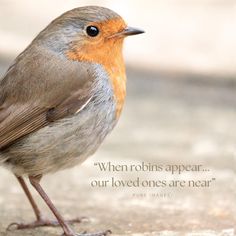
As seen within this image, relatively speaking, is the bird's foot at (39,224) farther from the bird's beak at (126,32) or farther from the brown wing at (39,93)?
the bird's beak at (126,32)

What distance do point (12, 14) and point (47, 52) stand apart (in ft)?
16.7

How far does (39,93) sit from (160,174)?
61.7 inches

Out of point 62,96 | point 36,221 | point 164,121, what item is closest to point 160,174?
point 164,121

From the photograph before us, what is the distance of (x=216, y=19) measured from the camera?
32.7 ft

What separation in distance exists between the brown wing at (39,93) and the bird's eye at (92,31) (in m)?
0.22

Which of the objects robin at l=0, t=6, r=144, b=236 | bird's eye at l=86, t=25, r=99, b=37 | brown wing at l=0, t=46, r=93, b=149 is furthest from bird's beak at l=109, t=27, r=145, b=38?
brown wing at l=0, t=46, r=93, b=149

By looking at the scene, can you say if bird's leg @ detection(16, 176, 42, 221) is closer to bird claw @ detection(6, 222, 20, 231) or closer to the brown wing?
bird claw @ detection(6, 222, 20, 231)

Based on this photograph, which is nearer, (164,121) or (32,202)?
(32,202)

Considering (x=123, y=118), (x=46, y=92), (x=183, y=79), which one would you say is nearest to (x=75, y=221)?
(x=46, y=92)

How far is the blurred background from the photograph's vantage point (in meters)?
5.69

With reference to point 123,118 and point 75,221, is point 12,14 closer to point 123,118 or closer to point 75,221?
point 123,118

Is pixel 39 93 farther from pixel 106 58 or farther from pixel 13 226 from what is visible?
pixel 13 226

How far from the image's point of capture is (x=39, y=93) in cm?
524

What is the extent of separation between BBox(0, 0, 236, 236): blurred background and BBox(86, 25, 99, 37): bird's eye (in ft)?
3.94
